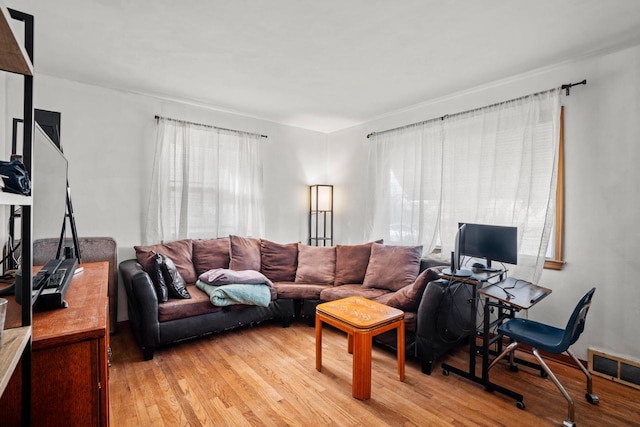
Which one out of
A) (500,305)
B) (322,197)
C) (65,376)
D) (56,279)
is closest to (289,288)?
(322,197)

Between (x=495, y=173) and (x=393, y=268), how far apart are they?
138 centimetres

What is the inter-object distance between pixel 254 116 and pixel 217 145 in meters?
0.70

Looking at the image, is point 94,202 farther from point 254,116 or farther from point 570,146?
point 570,146

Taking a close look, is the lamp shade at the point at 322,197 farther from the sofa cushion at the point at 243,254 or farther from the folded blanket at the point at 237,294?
the folded blanket at the point at 237,294

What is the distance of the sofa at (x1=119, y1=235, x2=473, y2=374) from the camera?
263cm

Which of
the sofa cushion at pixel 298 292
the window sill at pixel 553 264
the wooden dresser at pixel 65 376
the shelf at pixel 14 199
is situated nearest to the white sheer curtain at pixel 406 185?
the window sill at pixel 553 264

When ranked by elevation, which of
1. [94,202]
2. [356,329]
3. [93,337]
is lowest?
[356,329]

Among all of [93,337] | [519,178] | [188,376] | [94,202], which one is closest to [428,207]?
[519,178]

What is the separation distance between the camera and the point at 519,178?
9.49ft

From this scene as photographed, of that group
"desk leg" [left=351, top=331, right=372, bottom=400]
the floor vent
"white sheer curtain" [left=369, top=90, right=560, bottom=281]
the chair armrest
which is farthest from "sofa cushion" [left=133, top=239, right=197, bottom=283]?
the floor vent

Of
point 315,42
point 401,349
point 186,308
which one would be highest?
point 315,42

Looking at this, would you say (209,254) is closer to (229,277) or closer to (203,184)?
(229,277)

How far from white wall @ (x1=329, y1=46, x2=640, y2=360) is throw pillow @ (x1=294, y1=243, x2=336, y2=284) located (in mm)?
2064

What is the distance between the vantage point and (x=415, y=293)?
8.71 ft
